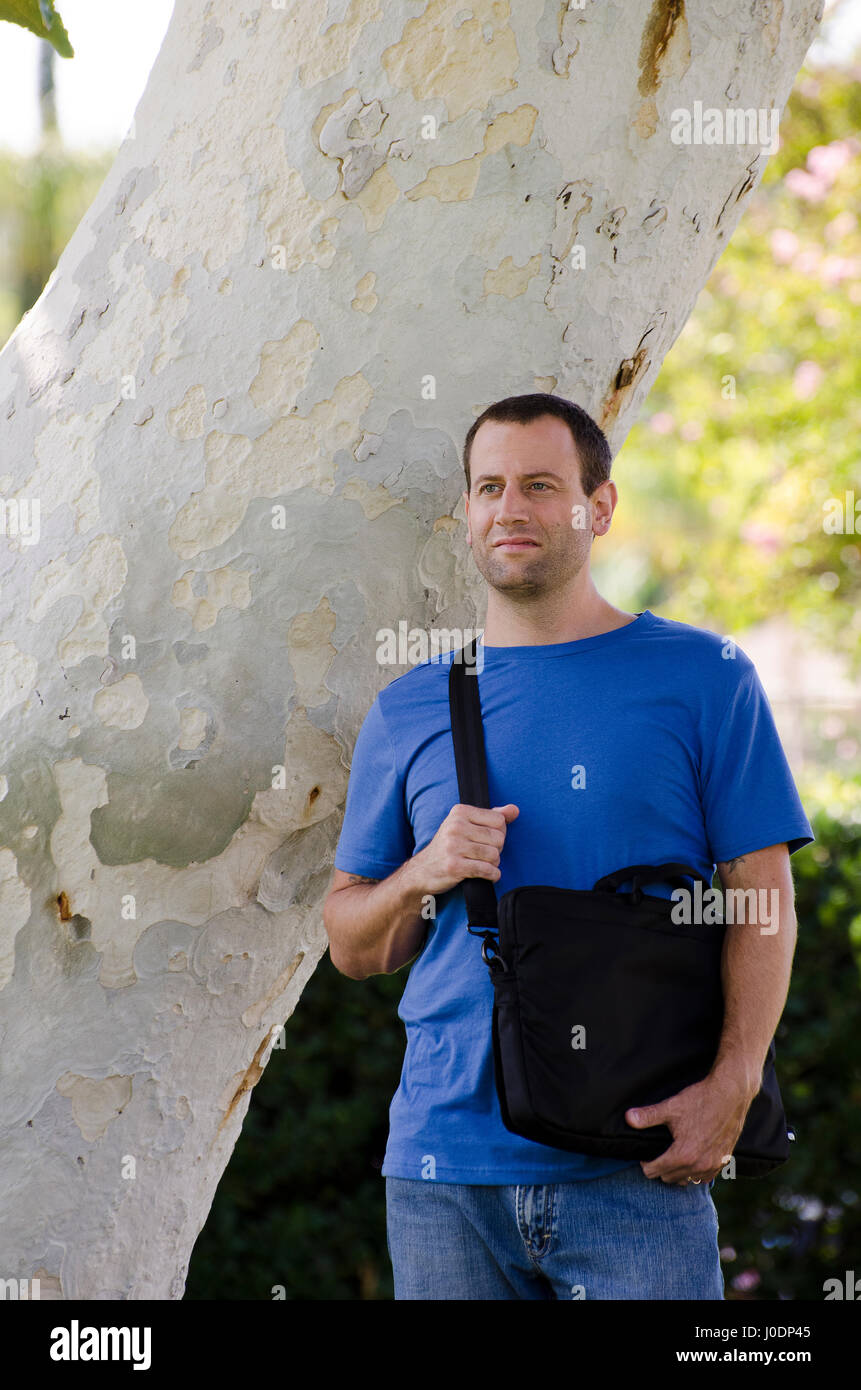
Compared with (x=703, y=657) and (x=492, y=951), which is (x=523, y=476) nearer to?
(x=703, y=657)

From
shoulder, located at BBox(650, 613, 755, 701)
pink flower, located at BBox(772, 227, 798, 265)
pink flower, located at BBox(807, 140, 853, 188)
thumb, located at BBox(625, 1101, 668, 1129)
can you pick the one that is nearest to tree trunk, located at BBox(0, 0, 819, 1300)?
shoulder, located at BBox(650, 613, 755, 701)

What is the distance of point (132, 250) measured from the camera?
2.17 metres

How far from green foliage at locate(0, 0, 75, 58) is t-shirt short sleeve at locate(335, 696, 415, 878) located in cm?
123

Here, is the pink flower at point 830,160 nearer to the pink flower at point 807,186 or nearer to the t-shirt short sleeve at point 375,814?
the pink flower at point 807,186

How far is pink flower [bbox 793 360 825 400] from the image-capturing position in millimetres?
7762

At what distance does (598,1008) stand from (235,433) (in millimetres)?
1111

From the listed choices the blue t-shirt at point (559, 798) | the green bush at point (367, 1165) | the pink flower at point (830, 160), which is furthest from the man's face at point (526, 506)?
the pink flower at point (830, 160)

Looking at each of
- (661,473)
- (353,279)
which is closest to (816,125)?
(353,279)

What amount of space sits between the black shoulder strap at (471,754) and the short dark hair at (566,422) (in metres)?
0.33

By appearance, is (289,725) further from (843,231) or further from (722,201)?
(843,231)

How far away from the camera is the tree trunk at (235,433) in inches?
81.9

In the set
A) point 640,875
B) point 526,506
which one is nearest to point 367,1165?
point 640,875

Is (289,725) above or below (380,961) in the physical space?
above
